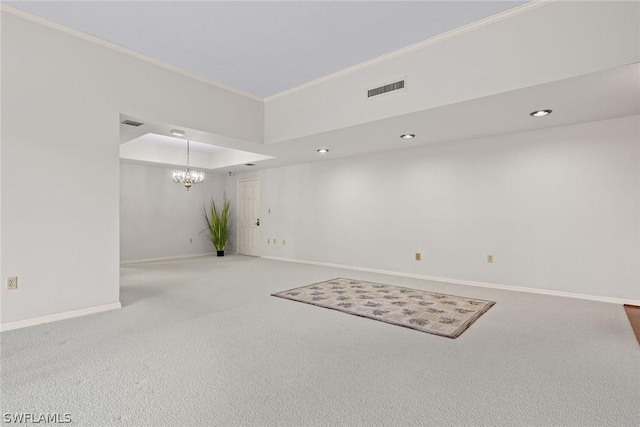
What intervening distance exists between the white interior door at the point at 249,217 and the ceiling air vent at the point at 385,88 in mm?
4591

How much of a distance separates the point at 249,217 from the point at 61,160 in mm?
5057

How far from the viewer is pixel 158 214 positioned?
23.5 ft

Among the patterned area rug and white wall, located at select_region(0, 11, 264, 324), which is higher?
white wall, located at select_region(0, 11, 264, 324)

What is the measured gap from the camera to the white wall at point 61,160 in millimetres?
2701

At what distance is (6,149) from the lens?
→ 2.67m

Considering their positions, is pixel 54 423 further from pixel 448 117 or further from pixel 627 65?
pixel 627 65

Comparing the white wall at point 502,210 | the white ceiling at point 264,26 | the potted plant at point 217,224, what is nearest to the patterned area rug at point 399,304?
the white wall at point 502,210

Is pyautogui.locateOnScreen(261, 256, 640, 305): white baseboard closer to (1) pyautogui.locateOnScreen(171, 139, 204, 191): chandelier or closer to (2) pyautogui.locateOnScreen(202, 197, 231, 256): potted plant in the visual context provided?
(2) pyautogui.locateOnScreen(202, 197, 231, 256): potted plant

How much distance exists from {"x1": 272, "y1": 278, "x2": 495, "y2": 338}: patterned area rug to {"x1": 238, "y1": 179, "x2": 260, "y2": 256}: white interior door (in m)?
3.60

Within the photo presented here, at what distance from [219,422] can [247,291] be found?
104 inches

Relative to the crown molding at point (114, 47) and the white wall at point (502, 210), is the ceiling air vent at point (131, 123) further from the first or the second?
the white wall at point (502, 210)

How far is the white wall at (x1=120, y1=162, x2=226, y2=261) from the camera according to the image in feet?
22.0

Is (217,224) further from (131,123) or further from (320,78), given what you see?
(320,78)

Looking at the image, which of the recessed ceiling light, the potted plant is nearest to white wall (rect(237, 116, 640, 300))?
the recessed ceiling light
